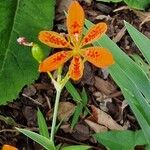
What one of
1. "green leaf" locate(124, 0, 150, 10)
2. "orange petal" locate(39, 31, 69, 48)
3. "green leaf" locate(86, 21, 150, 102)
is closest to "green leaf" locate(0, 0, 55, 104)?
"green leaf" locate(124, 0, 150, 10)

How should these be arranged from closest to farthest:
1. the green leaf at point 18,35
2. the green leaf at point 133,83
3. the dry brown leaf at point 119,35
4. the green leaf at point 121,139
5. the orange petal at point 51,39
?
the green leaf at point 133,83 < the orange petal at point 51,39 < the green leaf at point 121,139 < the green leaf at point 18,35 < the dry brown leaf at point 119,35

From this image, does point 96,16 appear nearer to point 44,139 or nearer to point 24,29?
point 24,29

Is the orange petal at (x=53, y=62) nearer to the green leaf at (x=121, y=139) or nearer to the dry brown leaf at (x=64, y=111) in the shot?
the green leaf at (x=121, y=139)

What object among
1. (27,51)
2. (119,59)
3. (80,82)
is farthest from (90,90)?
(119,59)

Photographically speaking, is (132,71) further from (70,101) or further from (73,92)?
(70,101)

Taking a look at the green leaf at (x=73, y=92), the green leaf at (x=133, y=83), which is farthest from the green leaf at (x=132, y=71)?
the green leaf at (x=73, y=92)

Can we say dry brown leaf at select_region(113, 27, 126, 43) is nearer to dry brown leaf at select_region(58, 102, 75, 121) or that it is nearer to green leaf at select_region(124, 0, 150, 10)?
green leaf at select_region(124, 0, 150, 10)
